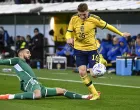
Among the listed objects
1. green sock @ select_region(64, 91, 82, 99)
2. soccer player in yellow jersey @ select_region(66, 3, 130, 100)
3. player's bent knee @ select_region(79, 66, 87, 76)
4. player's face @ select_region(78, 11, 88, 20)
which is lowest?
green sock @ select_region(64, 91, 82, 99)

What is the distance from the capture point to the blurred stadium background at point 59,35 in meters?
17.7

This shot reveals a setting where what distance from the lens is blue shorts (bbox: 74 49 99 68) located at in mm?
13055

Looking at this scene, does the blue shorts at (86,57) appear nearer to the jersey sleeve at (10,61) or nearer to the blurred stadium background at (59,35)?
the blurred stadium background at (59,35)

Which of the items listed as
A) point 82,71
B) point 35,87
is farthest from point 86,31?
point 35,87

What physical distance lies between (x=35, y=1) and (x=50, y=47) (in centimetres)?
373

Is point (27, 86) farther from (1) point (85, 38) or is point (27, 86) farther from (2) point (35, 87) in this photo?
(1) point (85, 38)

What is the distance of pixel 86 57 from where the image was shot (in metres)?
13.2

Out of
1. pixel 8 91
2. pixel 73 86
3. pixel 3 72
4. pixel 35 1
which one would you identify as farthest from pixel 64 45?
pixel 8 91

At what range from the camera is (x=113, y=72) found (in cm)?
2369

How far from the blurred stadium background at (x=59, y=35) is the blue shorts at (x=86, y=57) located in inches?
49.1

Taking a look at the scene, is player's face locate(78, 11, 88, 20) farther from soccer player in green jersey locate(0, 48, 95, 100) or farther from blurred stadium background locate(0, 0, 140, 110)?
blurred stadium background locate(0, 0, 140, 110)

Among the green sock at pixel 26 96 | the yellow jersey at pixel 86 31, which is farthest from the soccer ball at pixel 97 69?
the green sock at pixel 26 96

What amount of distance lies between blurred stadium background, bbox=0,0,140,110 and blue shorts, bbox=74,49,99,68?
125 centimetres

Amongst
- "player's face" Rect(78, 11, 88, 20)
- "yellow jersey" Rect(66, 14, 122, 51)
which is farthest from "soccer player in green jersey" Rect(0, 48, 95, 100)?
"player's face" Rect(78, 11, 88, 20)
